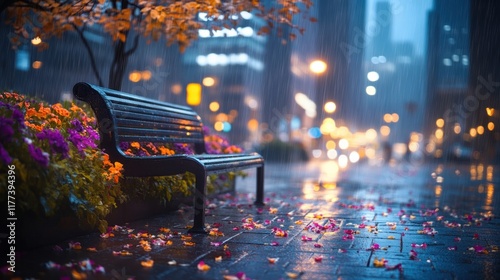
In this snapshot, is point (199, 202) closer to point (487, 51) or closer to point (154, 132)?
point (154, 132)

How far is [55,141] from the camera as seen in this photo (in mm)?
4688

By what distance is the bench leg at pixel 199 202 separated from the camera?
562cm

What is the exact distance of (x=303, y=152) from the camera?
36594 millimetres

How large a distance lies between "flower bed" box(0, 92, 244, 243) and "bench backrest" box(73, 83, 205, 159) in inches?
8.5

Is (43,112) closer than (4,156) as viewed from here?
No

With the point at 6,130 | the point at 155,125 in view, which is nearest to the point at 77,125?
the point at 155,125

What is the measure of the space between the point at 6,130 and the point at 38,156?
305 millimetres

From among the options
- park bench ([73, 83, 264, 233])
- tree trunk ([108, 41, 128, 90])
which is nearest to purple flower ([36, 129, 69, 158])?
park bench ([73, 83, 264, 233])

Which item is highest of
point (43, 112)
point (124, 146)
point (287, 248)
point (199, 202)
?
point (43, 112)

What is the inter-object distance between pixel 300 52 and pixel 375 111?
54.1 m

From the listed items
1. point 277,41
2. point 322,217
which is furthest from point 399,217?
point 277,41

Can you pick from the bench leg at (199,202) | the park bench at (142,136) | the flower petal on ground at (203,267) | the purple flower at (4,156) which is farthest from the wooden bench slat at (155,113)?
the flower petal on ground at (203,267)

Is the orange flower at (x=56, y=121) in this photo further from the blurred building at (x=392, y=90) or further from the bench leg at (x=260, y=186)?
the blurred building at (x=392, y=90)

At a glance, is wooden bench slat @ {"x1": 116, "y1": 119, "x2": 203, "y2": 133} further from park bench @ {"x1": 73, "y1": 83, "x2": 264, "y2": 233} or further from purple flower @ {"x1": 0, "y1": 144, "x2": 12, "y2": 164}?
purple flower @ {"x1": 0, "y1": 144, "x2": 12, "y2": 164}
